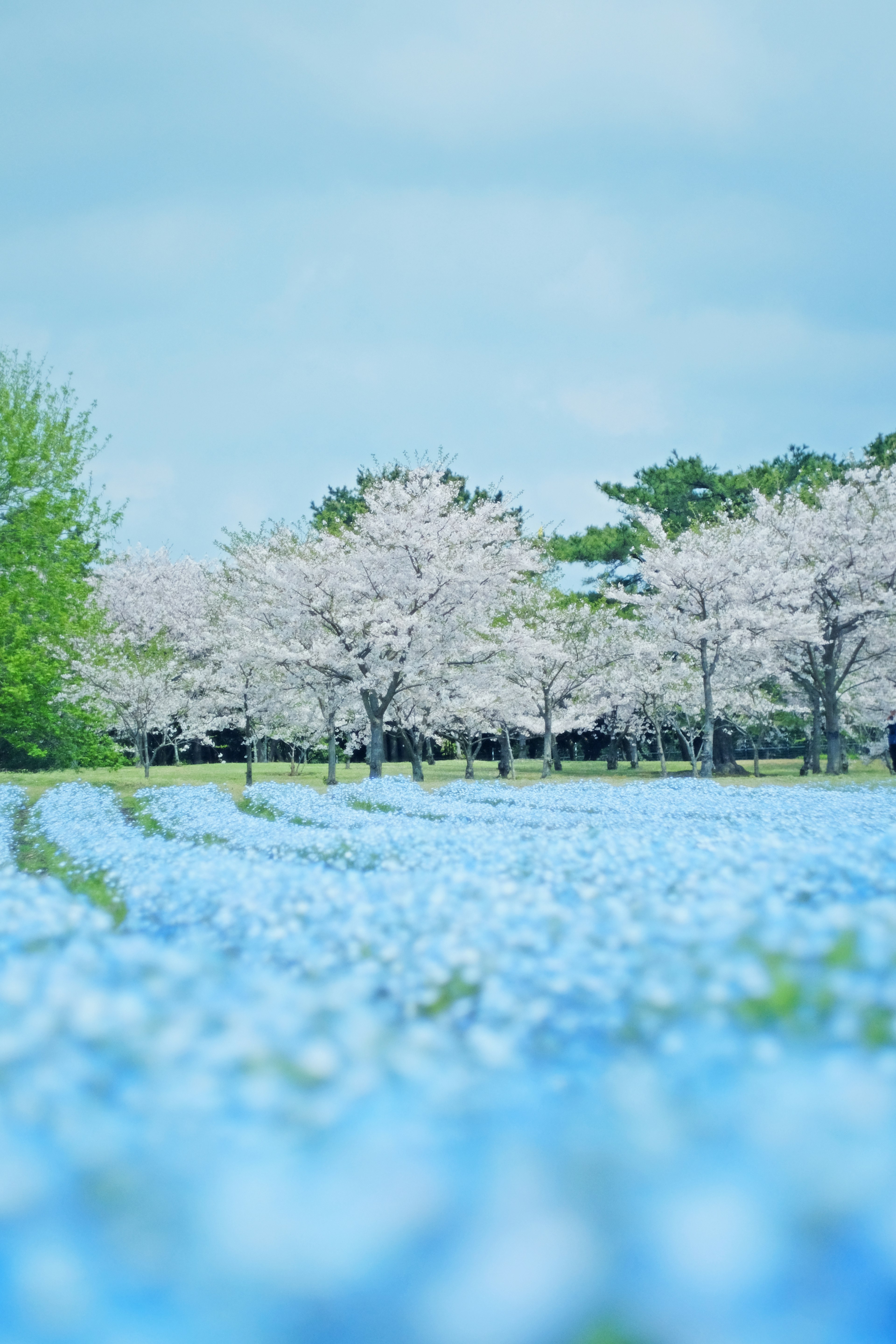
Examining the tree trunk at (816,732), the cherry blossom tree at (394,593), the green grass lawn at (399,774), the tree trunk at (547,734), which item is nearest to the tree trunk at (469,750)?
the green grass lawn at (399,774)

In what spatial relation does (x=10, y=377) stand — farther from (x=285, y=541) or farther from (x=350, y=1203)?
(x=350, y=1203)

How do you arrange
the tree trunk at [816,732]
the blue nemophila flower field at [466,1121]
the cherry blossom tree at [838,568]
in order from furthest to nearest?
the tree trunk at [816,732], the cherry blossom tree at [838,568], the blue nemophila flower field at [466,1121]

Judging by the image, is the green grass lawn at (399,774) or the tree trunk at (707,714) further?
the tree trunk at (707,714)

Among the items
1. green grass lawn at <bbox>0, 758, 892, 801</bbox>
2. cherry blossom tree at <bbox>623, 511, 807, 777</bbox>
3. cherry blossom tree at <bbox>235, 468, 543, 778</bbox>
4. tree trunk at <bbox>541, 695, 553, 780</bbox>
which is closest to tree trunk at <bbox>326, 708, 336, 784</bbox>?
green grass lawn at <bbox>0, 758, 892, 801</bbox>

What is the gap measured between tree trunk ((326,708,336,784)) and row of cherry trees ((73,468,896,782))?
15 centimetres

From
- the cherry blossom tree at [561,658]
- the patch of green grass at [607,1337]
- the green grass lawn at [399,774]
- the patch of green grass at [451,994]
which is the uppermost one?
the cherry blossom tree at [561,658]

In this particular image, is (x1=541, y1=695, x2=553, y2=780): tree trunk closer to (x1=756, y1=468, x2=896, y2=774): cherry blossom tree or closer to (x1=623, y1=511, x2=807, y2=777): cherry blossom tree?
(x1=623, y1=511, x2=807, y2=777): cherry blossom tree

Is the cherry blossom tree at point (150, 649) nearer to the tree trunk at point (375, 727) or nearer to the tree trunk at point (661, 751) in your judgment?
the tree trunk at point (375, 727)

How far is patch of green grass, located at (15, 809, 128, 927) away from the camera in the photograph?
7.91m

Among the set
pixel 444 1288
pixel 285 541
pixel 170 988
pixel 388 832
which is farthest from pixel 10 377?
pixel 444 1288

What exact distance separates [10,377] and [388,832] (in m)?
32.2

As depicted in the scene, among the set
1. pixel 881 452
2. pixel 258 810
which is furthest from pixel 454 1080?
pixel 881 452

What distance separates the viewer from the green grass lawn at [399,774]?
29016 millimetres

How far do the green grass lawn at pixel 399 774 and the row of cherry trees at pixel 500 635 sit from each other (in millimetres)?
1525
